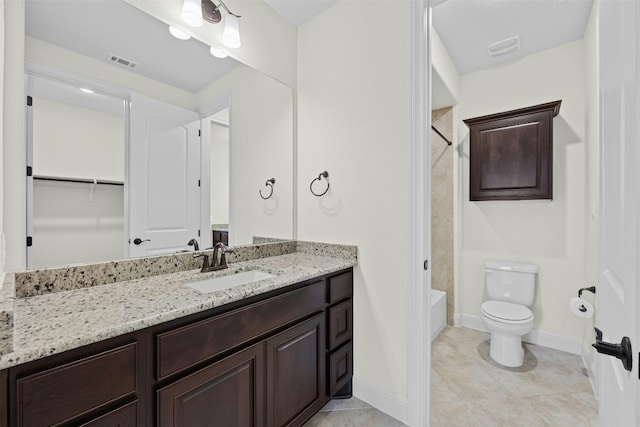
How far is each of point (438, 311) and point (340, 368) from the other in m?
1.44

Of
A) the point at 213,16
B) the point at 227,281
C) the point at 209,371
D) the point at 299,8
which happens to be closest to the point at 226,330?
the point at 209,371

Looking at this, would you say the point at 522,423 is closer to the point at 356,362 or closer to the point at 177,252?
the point at 356,362

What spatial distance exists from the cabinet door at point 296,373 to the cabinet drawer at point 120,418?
0.52 meters

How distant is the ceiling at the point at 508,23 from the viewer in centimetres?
199

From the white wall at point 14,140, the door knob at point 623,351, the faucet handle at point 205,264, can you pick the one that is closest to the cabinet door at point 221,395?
the faucet handle at point 205,264

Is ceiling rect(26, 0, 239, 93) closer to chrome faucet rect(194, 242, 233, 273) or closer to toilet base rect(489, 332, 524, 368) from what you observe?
chrome faucet rect(194, 242, 233, 273)

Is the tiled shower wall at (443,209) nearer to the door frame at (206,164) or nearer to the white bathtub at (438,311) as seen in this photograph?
the white bathtub at (438,311)

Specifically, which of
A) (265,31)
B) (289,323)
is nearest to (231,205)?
(289,323)

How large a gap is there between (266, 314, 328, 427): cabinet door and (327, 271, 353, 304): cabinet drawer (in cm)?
14

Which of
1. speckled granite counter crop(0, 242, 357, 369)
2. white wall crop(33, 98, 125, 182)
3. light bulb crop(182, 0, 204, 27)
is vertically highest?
light bulb crop(182, 0, 204, 27)

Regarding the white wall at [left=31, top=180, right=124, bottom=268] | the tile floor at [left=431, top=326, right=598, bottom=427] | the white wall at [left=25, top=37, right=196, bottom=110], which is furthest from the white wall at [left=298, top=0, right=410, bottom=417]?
the white wall at [left=31, top=180, right=124, bottom=268]

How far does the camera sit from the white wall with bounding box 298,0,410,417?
1.65m

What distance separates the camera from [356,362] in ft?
6.00

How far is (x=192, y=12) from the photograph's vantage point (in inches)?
58.0
